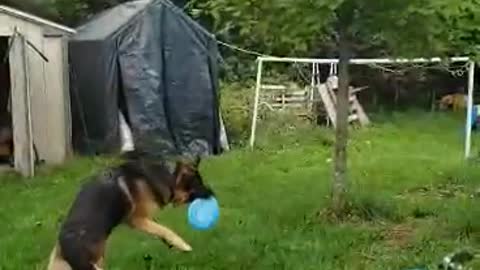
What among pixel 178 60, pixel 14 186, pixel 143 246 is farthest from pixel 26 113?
pixel 143 246

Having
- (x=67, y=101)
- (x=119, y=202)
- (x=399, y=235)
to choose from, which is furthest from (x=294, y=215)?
(x=67, y=101)

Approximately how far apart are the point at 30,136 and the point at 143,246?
19.2 feet

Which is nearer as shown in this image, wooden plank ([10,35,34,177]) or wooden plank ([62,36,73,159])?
wooden plank ([10,35,34,177])

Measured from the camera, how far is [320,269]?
6.75 m

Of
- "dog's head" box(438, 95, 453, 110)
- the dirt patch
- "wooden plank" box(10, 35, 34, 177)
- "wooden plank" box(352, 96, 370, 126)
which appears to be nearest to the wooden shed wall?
"wooden plank" box(10, 35, 34, 177)

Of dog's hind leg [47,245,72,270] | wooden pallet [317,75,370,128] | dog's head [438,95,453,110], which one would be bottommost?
dog's head [438,95,453,110]

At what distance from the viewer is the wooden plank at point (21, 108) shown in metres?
12.8

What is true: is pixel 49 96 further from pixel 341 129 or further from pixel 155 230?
pixel 155 230

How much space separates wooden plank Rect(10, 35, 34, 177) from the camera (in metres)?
12.8

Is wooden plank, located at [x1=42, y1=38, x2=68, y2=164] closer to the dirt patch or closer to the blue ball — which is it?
the dirt patch

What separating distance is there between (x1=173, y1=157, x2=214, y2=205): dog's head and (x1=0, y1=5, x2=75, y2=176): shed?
701cm

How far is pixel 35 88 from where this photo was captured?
46.1 feet

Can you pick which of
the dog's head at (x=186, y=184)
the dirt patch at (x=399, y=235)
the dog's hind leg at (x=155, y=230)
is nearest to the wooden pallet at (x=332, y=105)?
the dirt patch at (x=399, y=235)

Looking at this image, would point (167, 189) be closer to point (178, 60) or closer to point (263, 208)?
point (263, 208)
